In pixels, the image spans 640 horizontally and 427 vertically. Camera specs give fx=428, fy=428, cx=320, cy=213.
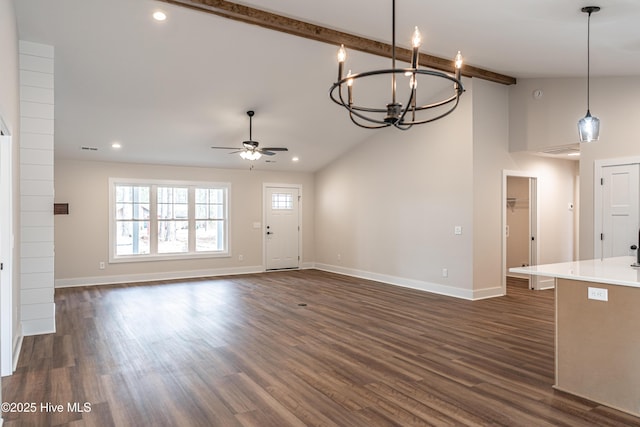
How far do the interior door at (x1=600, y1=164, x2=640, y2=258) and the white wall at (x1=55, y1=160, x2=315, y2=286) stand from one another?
6.70 metres

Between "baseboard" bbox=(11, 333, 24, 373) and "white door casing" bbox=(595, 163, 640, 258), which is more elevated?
"white door casing" bbox=(595, 163, 640, 258)

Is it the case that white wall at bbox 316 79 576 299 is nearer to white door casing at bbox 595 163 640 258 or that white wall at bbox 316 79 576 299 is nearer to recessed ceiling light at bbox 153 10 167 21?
white door casing at bbox 595 163 640 258

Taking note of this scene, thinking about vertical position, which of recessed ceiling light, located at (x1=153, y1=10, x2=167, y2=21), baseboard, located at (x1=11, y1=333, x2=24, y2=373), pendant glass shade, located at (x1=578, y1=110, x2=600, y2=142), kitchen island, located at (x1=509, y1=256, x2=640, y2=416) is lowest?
baseboard, located at (x1=11, y1=333, x2=24, y2=373)

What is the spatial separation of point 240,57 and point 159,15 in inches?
48.9

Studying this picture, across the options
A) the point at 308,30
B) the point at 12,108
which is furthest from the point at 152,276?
the point at 308,30

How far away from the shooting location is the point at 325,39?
513cm

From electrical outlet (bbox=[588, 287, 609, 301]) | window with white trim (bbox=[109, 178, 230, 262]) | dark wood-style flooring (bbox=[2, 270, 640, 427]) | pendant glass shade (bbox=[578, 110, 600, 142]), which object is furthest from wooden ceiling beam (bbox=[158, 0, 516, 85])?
window with white trim (bbox=[109, 178, 230, 262])

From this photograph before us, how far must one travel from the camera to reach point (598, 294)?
305 centimetres

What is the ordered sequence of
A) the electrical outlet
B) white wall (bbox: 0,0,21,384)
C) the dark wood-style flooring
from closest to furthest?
the dark wood-style flooring, the electrical outlet, white wall (bbox: 0,0,21,384)

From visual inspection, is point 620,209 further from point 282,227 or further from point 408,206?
point 282,227

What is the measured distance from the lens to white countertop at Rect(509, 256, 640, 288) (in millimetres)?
2863

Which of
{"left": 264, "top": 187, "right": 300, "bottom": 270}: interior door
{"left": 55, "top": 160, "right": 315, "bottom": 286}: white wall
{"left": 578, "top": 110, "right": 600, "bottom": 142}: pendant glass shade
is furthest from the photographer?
{"left": 264, "top": 187, "right": 300, "bottom": 270}: interior door

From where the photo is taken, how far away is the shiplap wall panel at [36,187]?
468 centimetres

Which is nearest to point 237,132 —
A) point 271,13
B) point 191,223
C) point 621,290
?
point 191,223
